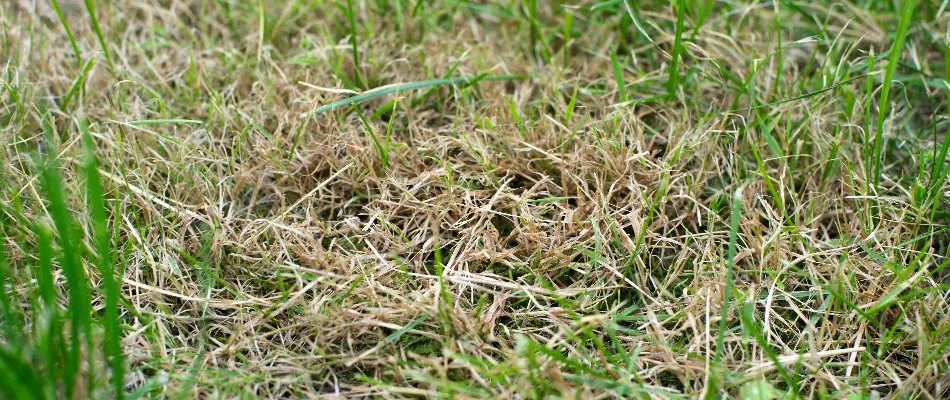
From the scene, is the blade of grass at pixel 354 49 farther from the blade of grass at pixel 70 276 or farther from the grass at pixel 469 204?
the blade of grass at pixel 70 276

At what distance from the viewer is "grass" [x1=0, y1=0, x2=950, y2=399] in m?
1.54

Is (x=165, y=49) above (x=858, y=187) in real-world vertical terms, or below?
above

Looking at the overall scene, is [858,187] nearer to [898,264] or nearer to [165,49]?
[898,264]

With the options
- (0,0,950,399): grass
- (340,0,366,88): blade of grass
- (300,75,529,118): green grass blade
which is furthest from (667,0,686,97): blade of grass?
(340,0,366,88): blade of grass

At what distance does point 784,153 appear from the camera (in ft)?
6.47

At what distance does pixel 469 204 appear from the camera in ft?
5.96

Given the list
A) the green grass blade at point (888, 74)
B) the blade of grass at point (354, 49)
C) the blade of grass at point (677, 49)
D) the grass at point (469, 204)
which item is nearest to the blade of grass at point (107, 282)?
the grass at point (469, 204)

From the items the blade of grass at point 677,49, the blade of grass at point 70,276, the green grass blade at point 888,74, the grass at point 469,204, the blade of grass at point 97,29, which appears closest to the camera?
the blade of grass at point 70,276

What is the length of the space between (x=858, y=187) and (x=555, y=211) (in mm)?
720

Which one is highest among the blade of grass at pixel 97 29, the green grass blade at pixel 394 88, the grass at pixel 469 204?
the blade of grass at pixel 97 29

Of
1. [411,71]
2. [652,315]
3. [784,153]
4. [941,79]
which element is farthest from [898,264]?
[411,71]

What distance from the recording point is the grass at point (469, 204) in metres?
1.54

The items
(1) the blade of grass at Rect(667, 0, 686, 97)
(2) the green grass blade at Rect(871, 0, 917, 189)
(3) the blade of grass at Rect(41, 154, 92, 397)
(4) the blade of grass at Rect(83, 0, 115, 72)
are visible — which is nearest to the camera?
(3) the blade of grass at Rect(41, 154, 92, 397)

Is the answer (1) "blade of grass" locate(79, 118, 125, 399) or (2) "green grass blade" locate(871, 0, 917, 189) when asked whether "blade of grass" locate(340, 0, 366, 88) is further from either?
(2) "green grass blade" locate(871, 0, 917, 189)
